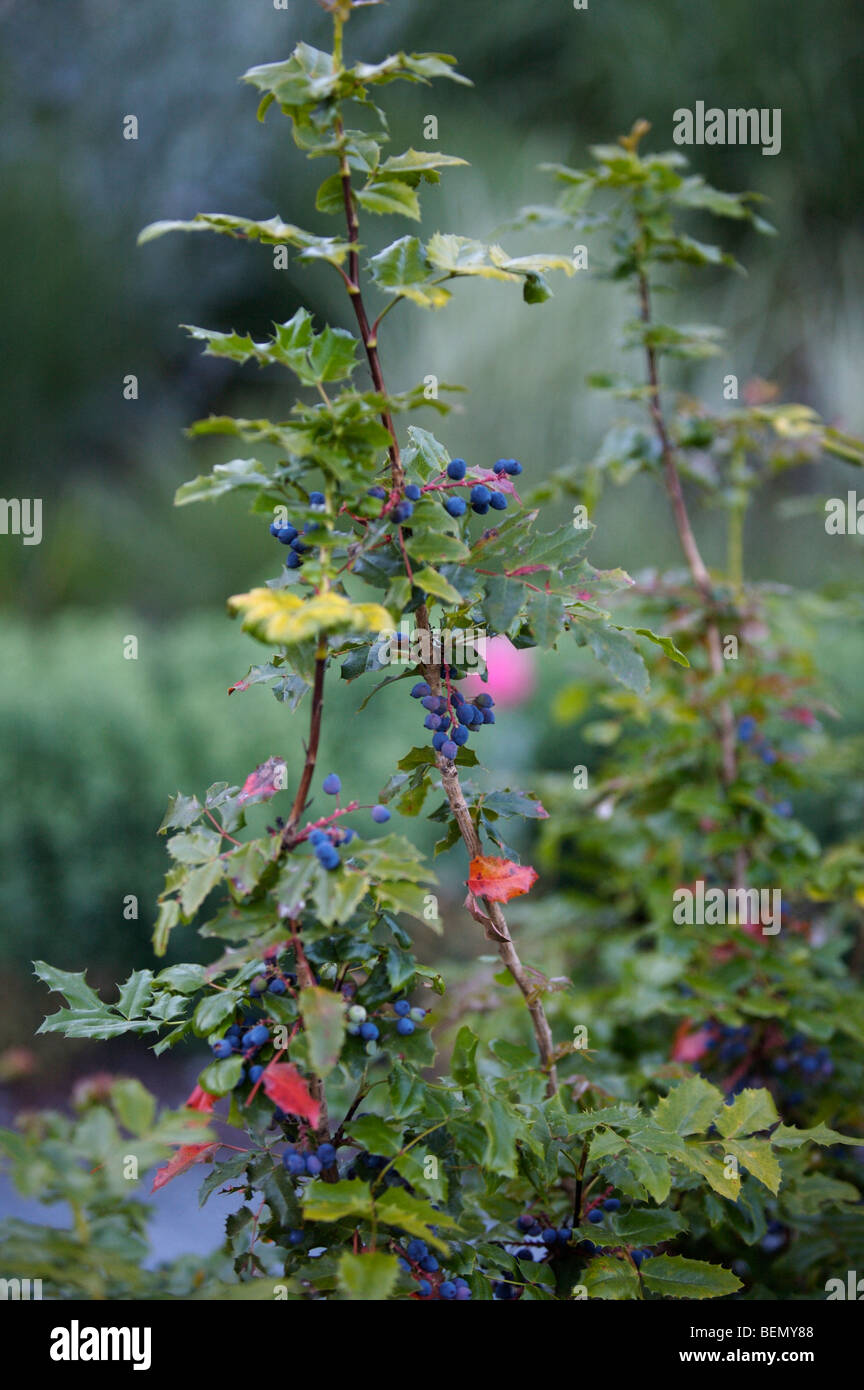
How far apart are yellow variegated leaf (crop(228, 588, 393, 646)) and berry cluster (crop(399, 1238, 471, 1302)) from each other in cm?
41

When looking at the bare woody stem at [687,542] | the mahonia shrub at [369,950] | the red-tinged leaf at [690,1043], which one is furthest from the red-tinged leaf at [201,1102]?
the bare woody stem at [687,542]

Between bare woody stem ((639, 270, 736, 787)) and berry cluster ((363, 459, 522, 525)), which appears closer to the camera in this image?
berry cluster ((363, 459, 522, 525))

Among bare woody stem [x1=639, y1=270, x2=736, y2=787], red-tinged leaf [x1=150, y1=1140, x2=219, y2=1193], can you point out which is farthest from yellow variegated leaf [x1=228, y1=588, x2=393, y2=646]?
bare woody stem [x1=639, y1=270, x2=736, y2=787]

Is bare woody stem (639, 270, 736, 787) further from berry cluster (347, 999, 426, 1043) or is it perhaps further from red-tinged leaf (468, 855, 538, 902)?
berry cluster (347, 999, 426, 1043)

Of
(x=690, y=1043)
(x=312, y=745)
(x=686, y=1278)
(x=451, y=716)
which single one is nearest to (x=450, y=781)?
(x=451, y=716)

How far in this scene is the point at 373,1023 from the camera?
0.70 metres

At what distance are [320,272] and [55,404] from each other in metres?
1.47

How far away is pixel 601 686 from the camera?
151 cm

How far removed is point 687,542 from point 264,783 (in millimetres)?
836

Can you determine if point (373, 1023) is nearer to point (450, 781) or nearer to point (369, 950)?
point (369, 950)

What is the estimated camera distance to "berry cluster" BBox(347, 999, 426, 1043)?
0.68 m

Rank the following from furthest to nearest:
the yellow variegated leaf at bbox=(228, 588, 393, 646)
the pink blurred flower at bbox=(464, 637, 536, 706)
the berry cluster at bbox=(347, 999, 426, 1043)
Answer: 1. the pink blurred flower at bbox=(464, 637, 536, 706)
2. the berry cluster at bbox=(347, 999, 426, 1043)
3. the yellow variegated leaf at bbox=(228, 588, 393, 646)
